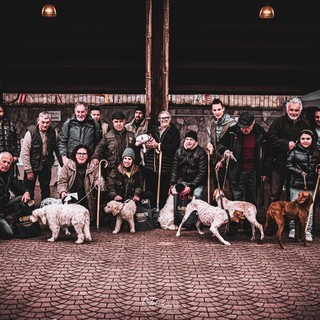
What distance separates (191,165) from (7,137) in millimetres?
3437

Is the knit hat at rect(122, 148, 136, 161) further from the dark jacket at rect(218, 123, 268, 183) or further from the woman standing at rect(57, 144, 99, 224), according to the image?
the dark jacket at rect(218, 123, 268, 183)

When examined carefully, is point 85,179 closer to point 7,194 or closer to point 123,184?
point 123,184

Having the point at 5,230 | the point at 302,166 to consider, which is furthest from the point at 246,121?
the point at 5,230

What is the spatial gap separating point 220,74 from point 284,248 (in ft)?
26.4

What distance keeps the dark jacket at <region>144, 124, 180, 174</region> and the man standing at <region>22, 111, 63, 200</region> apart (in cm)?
170

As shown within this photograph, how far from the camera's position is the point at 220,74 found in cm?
1402

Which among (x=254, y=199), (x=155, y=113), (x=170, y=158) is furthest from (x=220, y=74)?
(x=254, y=199)

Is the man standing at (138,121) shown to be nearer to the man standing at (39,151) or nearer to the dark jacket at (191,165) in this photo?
the dark jacket at (191,165)

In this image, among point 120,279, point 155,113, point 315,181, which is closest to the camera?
point 120,279

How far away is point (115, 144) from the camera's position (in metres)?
8.68

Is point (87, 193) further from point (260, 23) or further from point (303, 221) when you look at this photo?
point (260, 23)

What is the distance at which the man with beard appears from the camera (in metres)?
7.91

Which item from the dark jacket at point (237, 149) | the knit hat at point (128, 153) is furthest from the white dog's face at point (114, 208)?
the dark jacket at point (237, 149)

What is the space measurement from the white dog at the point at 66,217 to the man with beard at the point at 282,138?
3188 millimetres
